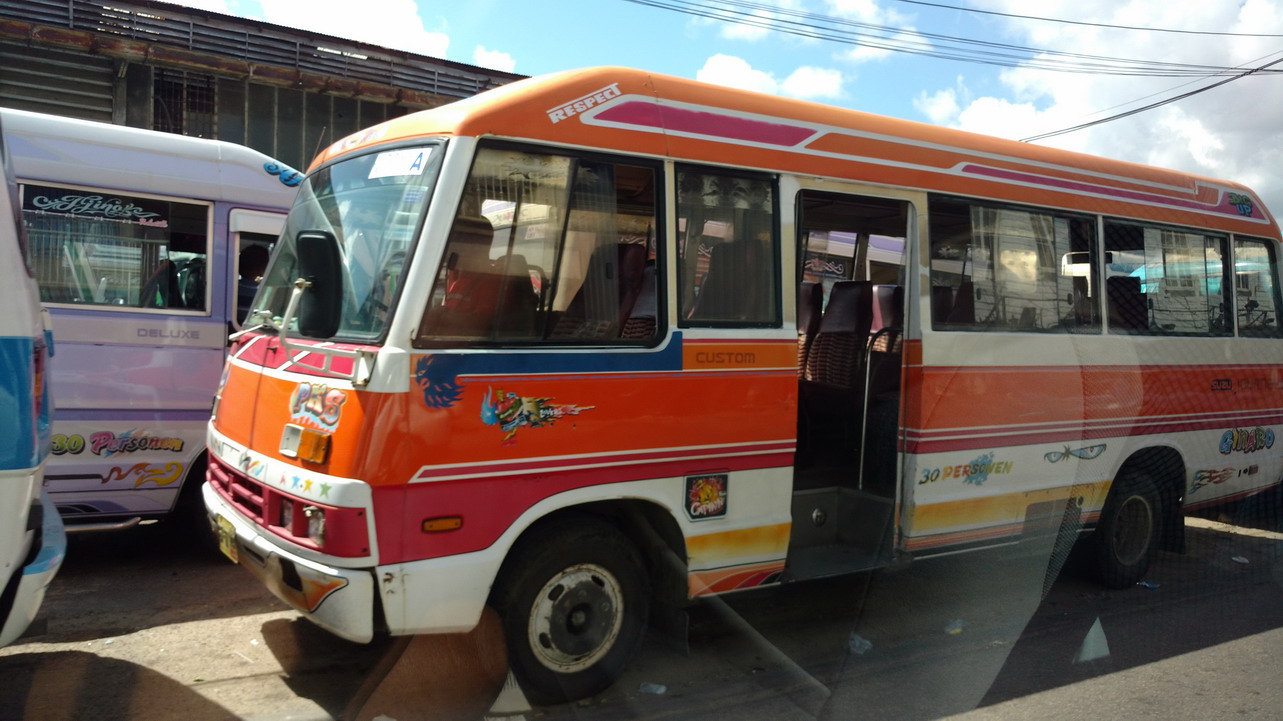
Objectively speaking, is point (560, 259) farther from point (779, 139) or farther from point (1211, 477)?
point (1211, 477)

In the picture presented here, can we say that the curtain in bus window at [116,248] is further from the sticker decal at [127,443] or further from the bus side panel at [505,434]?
the bus side panel at [505,434]

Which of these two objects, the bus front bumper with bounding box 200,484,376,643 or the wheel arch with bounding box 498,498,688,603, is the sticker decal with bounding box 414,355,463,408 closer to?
the bus front bumper with bounding box 200,484,376,643

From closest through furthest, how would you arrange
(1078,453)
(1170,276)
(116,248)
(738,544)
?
(738,544) → (1078,453) → (116,248) → (1170,276)

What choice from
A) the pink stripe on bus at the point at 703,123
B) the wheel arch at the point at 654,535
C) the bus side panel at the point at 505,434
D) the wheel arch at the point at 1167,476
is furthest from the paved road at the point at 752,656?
the pink stripe on bus at the point at 703,123

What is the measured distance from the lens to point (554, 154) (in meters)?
4.03

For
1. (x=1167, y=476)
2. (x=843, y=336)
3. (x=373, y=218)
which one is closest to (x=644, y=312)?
(x=373, y=218)

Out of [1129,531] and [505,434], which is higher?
[505,434]

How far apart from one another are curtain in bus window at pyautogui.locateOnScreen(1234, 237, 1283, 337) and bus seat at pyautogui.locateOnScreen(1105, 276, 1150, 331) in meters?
1.21

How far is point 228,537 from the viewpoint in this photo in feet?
13.9

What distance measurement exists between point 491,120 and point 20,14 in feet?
42.0

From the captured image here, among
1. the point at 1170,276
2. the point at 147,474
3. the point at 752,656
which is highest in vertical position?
the point at 1170,276

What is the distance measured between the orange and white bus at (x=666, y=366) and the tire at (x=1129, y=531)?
0.09 feet

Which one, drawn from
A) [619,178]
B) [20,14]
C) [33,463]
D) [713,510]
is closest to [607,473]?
[713,510]

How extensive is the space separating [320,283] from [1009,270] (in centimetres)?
412
